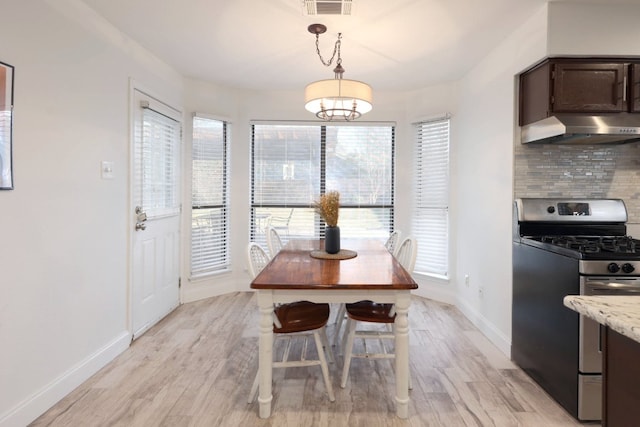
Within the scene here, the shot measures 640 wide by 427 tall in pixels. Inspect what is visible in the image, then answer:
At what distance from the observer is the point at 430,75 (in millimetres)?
3730

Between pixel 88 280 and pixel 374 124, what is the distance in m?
3.37

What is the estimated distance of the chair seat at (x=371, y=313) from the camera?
2.22 m

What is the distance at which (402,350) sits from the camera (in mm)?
1930

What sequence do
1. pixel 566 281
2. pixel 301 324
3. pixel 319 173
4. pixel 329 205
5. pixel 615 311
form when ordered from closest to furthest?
pixel 615 311 < pixel 566 281 < pixel 301 324 < pixel 329 205 < pixel 319 173

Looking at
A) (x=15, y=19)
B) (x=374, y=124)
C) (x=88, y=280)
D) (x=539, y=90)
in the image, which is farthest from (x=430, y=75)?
(x=88, y=280)

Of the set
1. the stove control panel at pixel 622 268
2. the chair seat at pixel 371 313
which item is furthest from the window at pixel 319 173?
the stove control panel at pixel 622 268

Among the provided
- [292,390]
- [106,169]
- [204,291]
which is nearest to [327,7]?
[106,169]

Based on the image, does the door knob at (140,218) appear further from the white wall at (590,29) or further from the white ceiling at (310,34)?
the white wall at (590,29)

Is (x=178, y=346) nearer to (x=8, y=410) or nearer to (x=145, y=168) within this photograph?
(x=8, y=410)

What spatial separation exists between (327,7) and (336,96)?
593 millimetres

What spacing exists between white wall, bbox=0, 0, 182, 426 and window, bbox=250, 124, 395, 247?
1783 mm

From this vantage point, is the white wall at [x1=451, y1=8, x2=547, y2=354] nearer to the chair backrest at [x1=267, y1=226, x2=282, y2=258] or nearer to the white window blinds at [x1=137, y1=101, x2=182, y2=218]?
the chair backrest at [x1=267, y1=226, x2=282, y2=258]

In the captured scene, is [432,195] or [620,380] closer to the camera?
[620,380]

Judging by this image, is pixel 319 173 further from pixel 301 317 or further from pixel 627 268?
pixel 627 268
